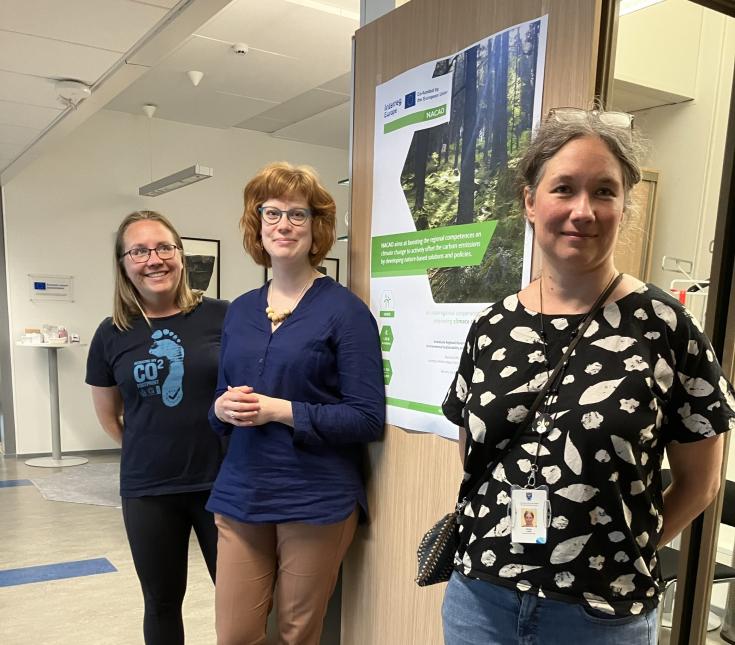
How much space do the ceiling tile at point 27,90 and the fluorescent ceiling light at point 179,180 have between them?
102 centimetres

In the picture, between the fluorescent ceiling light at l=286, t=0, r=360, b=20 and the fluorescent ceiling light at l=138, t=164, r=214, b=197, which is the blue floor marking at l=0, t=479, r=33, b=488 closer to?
the fluorescent ceiling light at l=138, t=164, r=214, b=197

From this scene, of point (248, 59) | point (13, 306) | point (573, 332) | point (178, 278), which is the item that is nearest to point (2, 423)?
point (13, 306)

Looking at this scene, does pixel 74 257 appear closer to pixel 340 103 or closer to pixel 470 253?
pixel 340 103

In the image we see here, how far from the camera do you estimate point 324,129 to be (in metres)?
6.47

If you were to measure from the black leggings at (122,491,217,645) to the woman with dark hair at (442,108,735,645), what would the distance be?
40.6 inches

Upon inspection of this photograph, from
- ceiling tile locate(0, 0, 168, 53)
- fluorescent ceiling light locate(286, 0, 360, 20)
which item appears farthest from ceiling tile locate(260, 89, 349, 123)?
ceiling tile locate(0, 0, 168, 53)

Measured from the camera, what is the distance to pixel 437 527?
1196 millimetres

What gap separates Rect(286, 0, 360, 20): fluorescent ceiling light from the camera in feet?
11.7

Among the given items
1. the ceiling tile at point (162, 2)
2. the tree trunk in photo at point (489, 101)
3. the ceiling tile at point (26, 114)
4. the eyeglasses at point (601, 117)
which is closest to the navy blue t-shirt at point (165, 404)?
the tree trunk in photo at point (489, 101)

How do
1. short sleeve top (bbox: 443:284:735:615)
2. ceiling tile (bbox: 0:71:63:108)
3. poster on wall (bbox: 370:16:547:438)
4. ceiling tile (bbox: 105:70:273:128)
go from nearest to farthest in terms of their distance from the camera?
1. short sleeve top (bbox: 443:284:735:615)
2. poster on wall (bbox: 370:16:547:438)
3. ceiling tile (bbox: 0:71:63:108)
4. ceiling tile (bbox: 105:70:273:128)

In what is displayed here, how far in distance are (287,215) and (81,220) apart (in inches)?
201

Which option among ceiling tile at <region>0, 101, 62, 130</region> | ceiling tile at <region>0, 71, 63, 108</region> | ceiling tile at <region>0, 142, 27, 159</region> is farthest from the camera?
ceiling tile at <region>0, 142, 27, 159</region>

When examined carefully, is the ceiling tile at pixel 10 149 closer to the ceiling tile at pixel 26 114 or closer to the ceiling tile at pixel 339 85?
the ceiling tile at pixel 26 114

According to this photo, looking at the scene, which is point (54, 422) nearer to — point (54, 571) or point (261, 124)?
point (54, 571)
